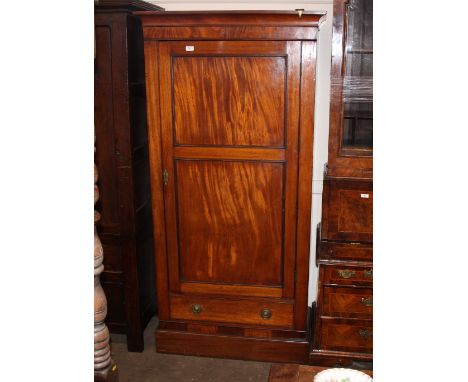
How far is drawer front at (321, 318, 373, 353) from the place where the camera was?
2.25 metres

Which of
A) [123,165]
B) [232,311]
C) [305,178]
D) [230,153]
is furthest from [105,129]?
[232,311]

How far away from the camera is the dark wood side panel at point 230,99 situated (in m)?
2.12

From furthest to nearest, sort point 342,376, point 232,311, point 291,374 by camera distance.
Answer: point 232,311, point 291,374, point 342,376

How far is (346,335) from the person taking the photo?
227cm

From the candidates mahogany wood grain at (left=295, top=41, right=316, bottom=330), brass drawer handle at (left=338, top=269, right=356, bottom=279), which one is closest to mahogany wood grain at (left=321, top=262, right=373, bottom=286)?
brass drawer handle at (left=338, top=269, right=356, bottom=279)

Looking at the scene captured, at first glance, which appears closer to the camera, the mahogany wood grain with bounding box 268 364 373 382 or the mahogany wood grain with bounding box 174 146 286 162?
the mahogany wood grain with bounding box 268 364 373 382

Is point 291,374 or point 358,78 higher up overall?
point 358,78

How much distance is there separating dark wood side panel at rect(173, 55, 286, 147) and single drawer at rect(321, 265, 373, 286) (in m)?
0.62

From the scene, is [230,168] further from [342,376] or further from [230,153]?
[342,376]

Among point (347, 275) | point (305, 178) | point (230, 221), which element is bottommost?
point (347, 275)

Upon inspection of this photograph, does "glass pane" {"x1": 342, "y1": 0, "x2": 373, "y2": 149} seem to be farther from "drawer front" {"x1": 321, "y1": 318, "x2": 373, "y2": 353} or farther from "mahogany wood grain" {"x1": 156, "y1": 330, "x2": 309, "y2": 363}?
"mahogany wood grain" {"x1": 156, "y1": 330, "x2": 309, "y2": 363}

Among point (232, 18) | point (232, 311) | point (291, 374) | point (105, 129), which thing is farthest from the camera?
point (232, 311)

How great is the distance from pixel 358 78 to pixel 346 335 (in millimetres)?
1165
